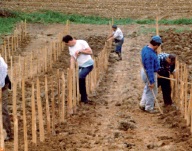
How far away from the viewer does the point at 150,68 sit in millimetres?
8547

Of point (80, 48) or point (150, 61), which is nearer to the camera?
point (150, 61)

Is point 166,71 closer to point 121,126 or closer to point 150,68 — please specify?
point 150,68

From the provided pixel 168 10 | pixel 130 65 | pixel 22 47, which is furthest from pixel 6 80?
pixel 168 10

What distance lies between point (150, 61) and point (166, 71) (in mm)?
612

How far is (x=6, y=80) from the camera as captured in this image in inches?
266

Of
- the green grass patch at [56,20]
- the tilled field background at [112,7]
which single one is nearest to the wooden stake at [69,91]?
the green grass patch at [56,20]

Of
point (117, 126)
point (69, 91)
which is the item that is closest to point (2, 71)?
point (69, 91)

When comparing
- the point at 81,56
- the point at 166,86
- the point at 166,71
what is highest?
the point at 81,56

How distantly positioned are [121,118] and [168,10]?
72.5ft

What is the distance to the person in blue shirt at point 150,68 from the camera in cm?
852

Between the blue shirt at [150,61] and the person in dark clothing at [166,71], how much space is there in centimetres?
34

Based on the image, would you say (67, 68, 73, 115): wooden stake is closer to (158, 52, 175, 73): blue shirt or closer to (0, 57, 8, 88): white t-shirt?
(0, 57, 8, 88): white t-shirt

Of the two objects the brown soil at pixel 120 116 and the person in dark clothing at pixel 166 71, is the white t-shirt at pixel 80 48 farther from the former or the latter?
the person in dark clothing at pixel 166 71

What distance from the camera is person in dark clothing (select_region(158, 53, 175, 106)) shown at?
8.88 meters
